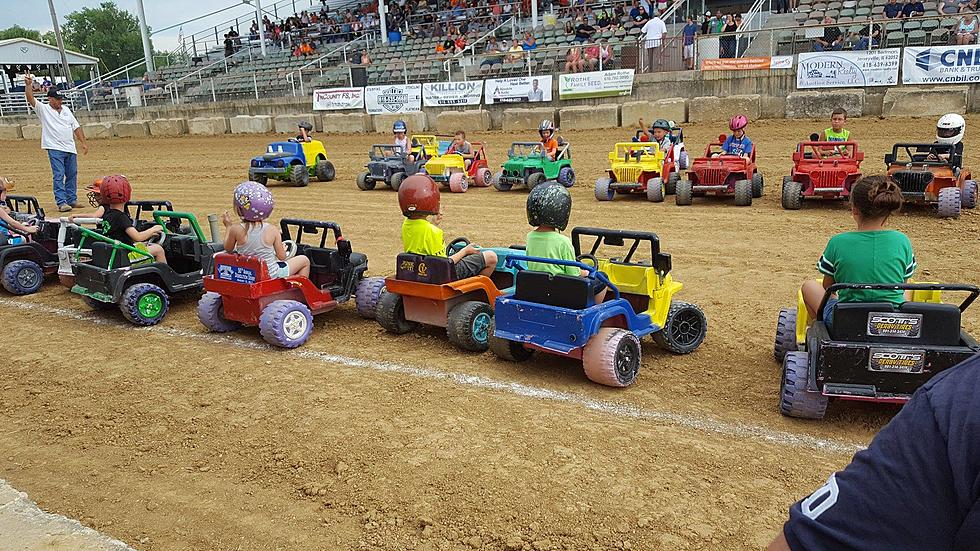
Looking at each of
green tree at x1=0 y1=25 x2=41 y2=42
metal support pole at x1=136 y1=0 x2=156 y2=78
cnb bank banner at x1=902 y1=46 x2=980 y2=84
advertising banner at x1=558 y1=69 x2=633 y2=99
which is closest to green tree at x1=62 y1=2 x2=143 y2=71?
green tree at x1=0 y1=25 x2=41 y2=42

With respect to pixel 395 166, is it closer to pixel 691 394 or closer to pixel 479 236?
pixel 479 236

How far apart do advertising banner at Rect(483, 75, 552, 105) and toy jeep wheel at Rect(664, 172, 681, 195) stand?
419 inches

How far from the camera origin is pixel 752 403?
4629 millimetres

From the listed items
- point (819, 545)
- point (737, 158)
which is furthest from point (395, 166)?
point (819, 545)

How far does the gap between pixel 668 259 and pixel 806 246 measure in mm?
4000

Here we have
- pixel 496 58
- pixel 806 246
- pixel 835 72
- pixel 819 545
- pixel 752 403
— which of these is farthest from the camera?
pixel 496 58

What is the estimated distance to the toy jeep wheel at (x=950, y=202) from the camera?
9312 mm

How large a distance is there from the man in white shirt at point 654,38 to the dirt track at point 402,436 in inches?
579

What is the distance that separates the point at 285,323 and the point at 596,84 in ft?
57.3

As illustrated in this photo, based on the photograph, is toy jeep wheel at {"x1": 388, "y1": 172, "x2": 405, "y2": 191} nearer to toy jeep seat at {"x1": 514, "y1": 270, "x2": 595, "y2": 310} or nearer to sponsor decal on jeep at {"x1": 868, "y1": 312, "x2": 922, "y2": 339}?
toy jeep seat at {"x1": 514, "y1": 270, "x2": 595, "y2": 310}

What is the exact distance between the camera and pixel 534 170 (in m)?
13.4

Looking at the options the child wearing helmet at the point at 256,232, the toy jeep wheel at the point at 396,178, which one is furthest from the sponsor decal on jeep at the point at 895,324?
the toy jeep wheel at the point at 396,178

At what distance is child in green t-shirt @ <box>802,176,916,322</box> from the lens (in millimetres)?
4031

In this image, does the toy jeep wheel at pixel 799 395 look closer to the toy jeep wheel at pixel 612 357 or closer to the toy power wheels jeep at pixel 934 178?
the toy jeep wheel at pixel 612 357
